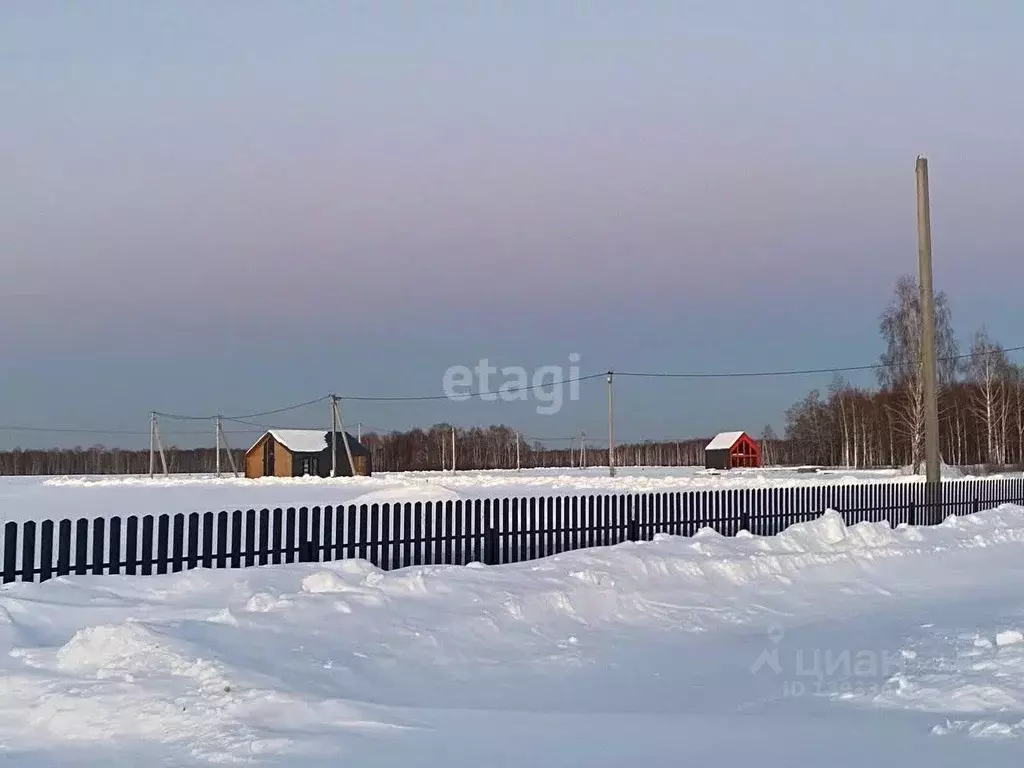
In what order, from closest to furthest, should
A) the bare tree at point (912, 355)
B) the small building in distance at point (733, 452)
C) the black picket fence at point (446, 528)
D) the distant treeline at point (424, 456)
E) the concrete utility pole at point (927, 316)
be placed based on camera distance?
the black picket fence at point (446, 528) → the concrete utility pole at point (927, 316) → the bare tree at point (912, 355) → the small building in distance at point (733, 452) → the distant treeline at point (424, 456)

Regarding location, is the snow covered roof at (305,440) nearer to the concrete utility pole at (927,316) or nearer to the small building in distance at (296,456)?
the small building in distance at (296,456)

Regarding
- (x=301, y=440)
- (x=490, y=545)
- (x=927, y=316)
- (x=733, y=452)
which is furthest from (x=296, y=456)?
(x=490, y=545)

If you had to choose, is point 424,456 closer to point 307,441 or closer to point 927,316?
point 307,441

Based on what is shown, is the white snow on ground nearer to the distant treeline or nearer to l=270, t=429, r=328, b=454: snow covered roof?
l=270, t=429, r=328, b=454: snow covered roof

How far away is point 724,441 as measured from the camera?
83.6 meters

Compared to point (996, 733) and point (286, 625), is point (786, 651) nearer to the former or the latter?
point (996, 733)

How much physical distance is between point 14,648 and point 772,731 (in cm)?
502

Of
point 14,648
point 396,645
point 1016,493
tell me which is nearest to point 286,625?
point 396,645

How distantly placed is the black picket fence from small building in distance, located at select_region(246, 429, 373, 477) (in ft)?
163

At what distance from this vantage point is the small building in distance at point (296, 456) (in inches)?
2616

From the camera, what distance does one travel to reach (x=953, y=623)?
895cm

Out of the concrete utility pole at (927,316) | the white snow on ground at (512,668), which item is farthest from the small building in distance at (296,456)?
the white snow on ground at (512,668)

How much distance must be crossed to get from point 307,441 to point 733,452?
3629cm

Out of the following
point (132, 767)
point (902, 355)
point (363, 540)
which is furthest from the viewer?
point (902, 355)
